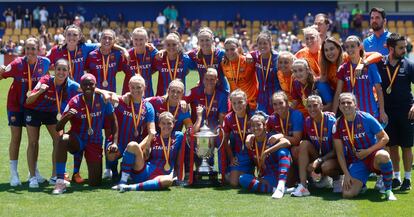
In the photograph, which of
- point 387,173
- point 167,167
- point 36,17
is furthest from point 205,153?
point 36,17

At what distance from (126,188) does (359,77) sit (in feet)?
8.33

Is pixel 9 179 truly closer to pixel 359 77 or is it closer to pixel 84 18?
pixel 359 77

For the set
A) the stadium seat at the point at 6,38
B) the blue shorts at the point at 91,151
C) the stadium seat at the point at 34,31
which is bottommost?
the blue shorts at the point at 91,151

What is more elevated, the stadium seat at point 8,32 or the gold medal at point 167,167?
the stadium seat at point 8,32

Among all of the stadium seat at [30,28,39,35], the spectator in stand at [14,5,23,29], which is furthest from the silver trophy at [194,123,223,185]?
the spectator in stand at [14,5,23,29]

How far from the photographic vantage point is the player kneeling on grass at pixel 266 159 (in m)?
7.79

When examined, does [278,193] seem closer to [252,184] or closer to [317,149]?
[252,184]

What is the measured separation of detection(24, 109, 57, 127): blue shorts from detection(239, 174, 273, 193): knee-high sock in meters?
2.10

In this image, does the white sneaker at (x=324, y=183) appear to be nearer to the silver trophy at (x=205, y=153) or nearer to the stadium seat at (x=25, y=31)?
the silver trophy at (x=205, y=153)

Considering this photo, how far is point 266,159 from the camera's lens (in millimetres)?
7961

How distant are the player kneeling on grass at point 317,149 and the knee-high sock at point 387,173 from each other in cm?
47

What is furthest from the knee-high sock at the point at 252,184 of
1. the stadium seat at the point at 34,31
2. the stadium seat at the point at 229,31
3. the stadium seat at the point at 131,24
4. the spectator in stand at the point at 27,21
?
the spectator in stand at the point at 27,21

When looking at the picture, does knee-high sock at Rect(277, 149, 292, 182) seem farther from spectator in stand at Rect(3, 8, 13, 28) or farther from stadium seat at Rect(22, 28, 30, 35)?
spectator in stand at Rect(3, 8, 13, 28)

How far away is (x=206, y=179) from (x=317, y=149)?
1.18 meters
